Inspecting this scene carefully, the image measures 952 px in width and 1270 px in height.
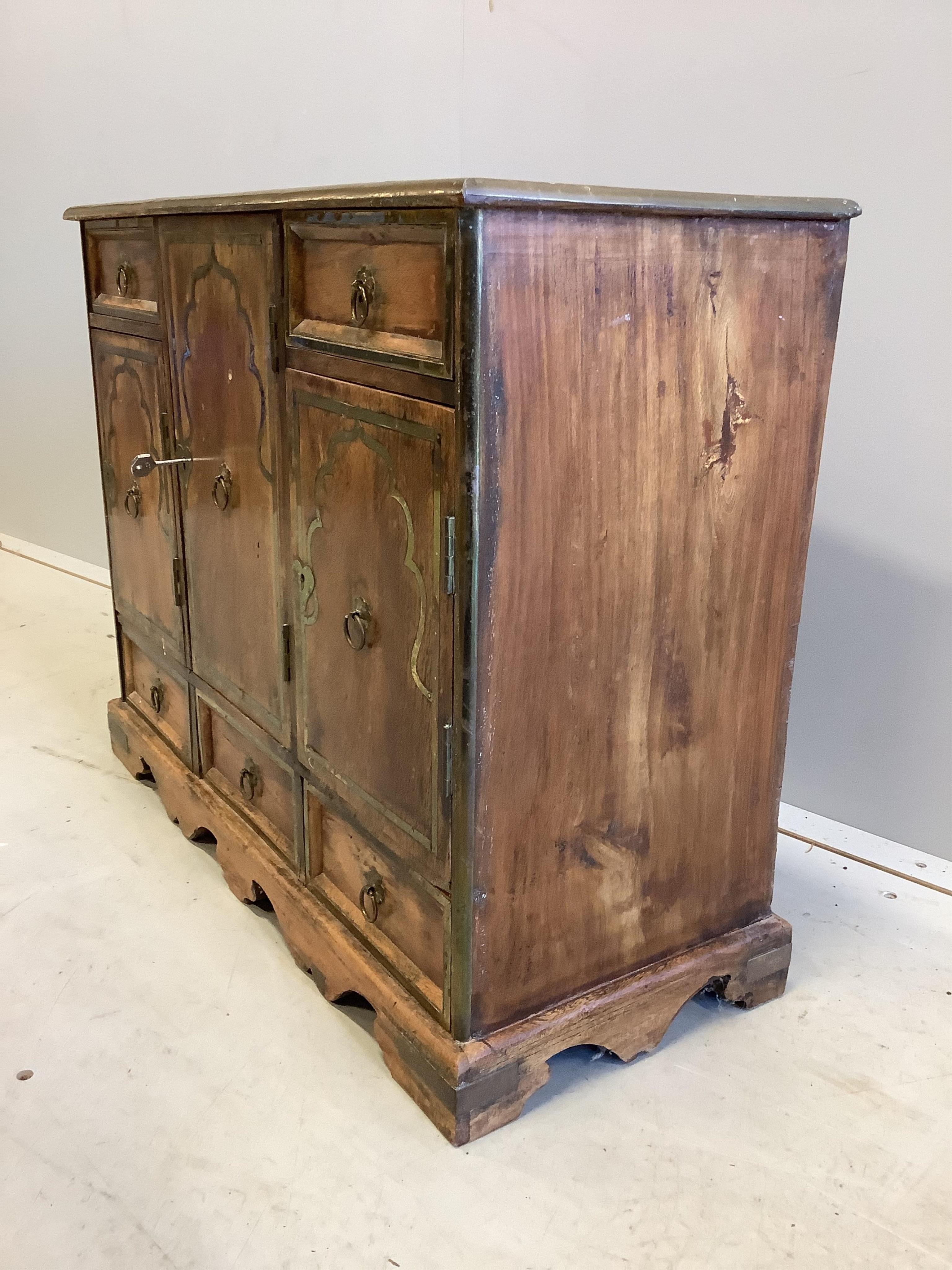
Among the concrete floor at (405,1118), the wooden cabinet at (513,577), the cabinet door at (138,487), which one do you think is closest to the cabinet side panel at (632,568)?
the wooden cabinet at (513,577)

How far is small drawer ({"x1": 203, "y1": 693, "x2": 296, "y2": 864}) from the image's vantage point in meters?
1.69

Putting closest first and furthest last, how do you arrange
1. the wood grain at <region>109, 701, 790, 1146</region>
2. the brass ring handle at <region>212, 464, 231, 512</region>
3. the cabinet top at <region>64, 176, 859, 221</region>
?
the cabinet top at <region>64, 176, 859, 221</region>, the wood grain at <region>109, 701, 790, 1146</region>, the brass ring handle at <region>212, 464, 231, 512</region>

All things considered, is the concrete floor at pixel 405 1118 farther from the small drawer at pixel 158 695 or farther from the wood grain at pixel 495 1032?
the small drawer at pixel 158 695

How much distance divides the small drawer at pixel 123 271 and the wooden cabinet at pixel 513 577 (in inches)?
4.7

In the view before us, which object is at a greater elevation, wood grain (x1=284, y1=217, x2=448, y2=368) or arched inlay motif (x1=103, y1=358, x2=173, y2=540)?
wood grain (x1=284, y1=217, x2=448, y2=368)

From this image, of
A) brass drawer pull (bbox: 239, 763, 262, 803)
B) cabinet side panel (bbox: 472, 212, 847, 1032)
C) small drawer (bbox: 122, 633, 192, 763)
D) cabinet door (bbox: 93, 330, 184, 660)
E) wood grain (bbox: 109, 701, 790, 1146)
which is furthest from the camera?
small drawer (bbox: 122, 633, 192, 763)

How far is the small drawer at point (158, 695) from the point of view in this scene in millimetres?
2021

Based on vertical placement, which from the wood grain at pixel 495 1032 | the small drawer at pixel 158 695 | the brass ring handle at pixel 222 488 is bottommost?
the wood grain at pixel 495 1032

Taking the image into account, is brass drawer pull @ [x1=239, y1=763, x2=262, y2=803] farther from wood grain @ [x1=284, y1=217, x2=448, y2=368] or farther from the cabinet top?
the cabinet top

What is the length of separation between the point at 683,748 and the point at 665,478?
36 centimetres

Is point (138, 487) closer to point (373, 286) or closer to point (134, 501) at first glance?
point (134, 501)

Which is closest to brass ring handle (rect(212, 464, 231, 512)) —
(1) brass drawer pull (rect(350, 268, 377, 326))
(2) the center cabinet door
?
(2) the center cabinet door

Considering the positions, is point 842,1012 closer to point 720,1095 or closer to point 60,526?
point 720,1095

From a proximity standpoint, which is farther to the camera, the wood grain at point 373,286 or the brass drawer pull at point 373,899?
the brass drawer pull at point 373,899
